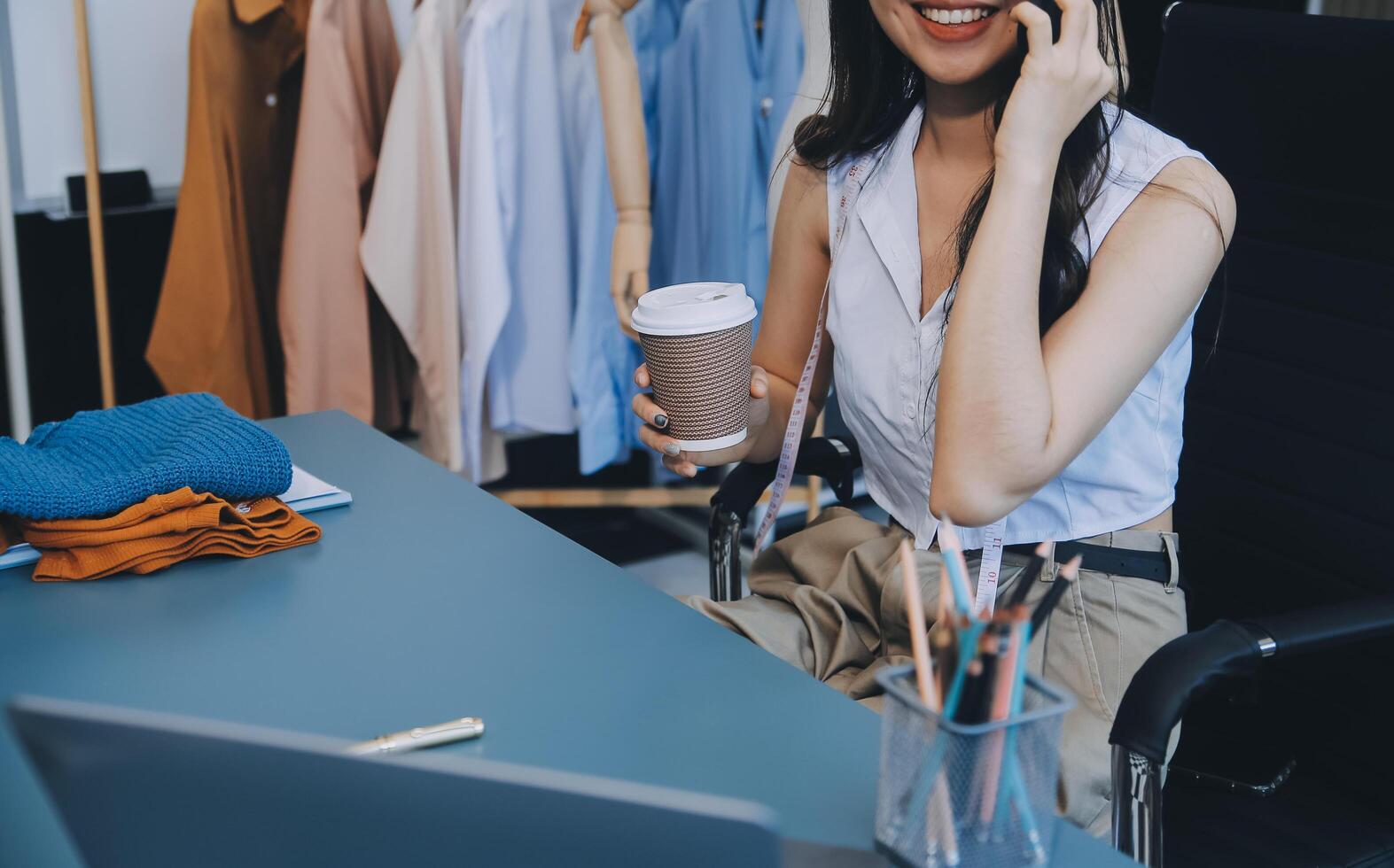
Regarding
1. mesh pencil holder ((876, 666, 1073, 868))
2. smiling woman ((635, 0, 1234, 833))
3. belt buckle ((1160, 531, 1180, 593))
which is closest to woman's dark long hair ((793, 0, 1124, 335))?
smiling woman ((635, 0, 1234, 833))

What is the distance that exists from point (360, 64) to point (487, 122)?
27 cm

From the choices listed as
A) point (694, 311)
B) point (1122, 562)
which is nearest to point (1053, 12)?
point (694, 311)

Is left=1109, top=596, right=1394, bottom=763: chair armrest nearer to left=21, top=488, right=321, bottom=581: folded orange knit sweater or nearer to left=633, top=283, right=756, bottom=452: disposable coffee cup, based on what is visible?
left=633, top=283, right=756, bottom=452: disposable coffee cup

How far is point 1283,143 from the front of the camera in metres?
1.36

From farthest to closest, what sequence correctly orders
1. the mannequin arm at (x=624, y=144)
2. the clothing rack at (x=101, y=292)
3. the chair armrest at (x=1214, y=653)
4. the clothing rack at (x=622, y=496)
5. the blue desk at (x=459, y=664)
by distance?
1. the clothing rack at (x=622, y=496)
2. the clothing rack at (x=101, y=292)
3. the mannequin arm at (x=624, y=144)
4. the chair armrest at (x=1214, y=653)
5. the blue desk at (x=459, y=664)

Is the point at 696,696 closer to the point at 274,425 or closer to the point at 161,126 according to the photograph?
the point at 274,425

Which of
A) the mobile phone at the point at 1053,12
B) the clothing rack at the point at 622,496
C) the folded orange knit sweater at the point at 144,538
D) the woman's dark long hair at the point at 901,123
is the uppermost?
the mobile phone at the point at 1053,12

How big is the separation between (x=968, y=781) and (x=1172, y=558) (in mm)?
731

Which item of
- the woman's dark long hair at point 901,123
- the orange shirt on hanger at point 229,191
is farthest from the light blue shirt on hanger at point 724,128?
the woman's dark long hair at point 901,123

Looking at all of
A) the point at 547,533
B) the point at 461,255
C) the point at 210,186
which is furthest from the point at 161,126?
the point at 547,533

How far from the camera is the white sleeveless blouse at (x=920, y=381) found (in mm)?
1328

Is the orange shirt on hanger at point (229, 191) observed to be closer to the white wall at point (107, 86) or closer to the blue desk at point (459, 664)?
the white wall at point (107, 86)

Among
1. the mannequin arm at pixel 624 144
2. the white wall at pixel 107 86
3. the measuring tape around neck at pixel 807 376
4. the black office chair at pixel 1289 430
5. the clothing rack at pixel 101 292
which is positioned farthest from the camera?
the white wall at pixel 107 86

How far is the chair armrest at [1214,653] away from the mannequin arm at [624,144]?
1.43 m
